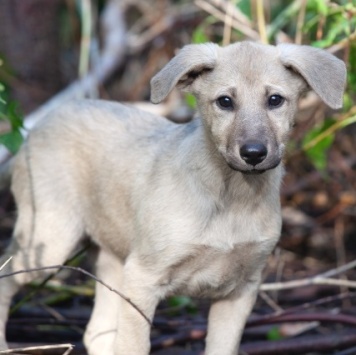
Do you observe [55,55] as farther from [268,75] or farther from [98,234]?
[268,75]

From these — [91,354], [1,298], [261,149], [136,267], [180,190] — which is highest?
[261,149]

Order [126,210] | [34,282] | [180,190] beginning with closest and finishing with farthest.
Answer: [180,190]
[126,210]
[34,282]

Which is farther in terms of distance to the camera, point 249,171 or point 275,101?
point 275,101

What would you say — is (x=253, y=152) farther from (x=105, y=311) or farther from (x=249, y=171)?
(x=105, y=311)

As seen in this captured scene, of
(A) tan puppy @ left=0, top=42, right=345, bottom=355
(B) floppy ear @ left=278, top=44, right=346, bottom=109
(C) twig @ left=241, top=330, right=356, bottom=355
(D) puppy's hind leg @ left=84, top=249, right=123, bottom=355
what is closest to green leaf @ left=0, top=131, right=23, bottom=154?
(A) tan puppy @ left=0, top=42, right=345, bottom=355

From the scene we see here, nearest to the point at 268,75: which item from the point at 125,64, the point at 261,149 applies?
the point at 261,149

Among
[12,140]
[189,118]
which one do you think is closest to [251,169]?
[12,140]
